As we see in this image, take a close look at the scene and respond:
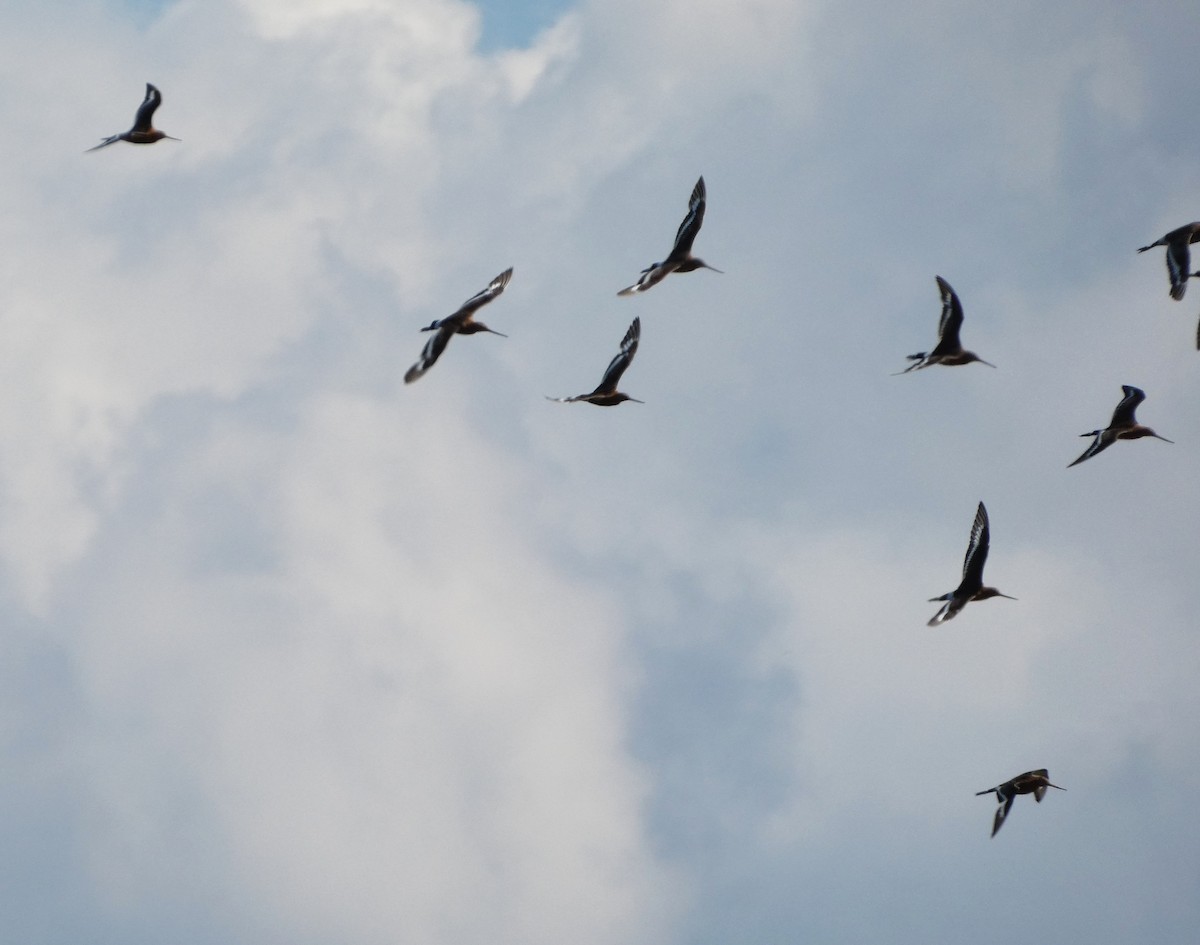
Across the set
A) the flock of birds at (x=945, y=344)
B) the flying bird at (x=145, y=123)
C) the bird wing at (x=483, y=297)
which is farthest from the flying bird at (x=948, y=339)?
the flying bird at (x=145, y=123)

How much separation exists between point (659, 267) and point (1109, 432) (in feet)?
46.3

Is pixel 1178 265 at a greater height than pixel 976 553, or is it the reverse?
pixel 1178 265

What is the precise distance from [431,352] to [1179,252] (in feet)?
71.1

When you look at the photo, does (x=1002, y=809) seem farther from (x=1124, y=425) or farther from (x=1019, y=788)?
(x=1124, y=425)

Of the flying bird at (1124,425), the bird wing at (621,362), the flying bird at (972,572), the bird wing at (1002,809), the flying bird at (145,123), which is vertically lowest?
the bird wing at (1002,809)

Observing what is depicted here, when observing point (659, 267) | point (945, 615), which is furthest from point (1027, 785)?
point (659, 267)

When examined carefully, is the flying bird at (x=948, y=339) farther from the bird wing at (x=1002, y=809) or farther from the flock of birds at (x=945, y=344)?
the bird wing at (x=1002, y=809)

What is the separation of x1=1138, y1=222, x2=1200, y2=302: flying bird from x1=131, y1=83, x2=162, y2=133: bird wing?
29441mm

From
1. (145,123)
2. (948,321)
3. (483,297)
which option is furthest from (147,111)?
(948,321)

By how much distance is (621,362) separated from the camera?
180ft

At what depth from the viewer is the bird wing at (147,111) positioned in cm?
5550

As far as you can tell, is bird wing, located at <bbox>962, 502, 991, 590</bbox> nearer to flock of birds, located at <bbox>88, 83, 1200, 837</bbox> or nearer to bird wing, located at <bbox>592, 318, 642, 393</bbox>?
flock of birds, located at <bbox>88, 83, 1200, 837</bbox>

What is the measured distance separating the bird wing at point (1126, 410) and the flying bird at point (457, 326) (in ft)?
60.5

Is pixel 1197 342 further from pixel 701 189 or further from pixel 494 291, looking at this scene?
pixel 494 291
